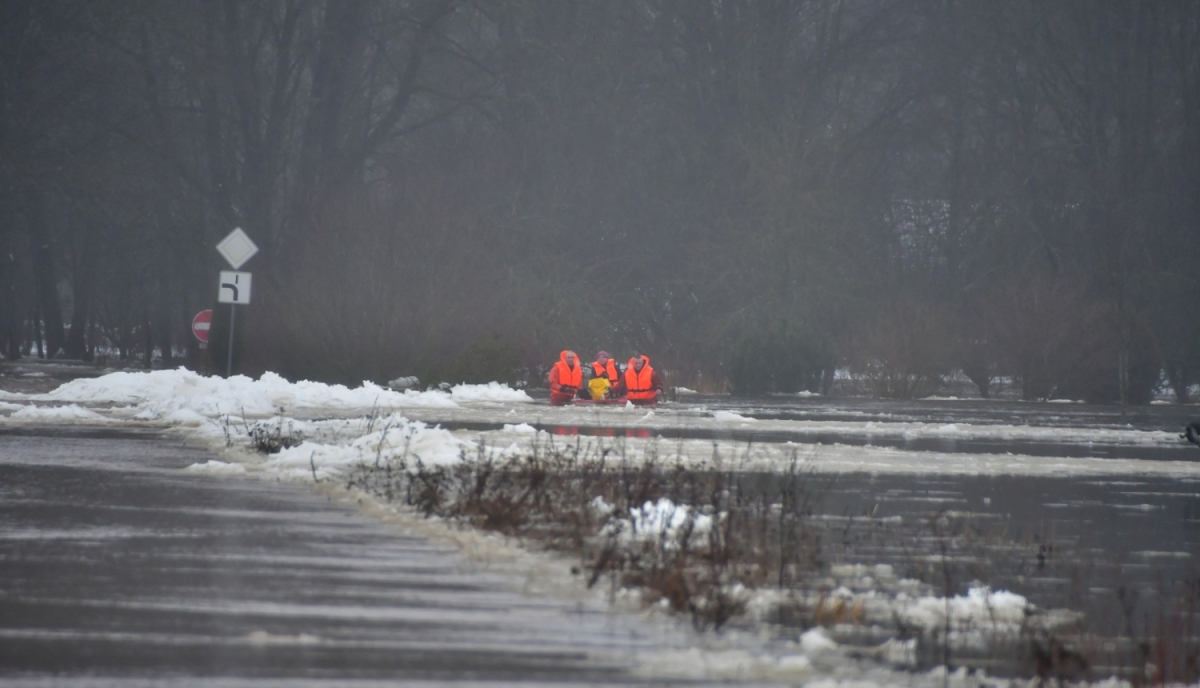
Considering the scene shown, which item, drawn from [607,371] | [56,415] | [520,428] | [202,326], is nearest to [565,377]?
[607,371]

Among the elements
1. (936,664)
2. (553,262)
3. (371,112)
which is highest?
(371,112)

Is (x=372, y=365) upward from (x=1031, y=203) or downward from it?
downward

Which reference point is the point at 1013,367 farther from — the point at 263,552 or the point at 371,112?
the point at 263,552

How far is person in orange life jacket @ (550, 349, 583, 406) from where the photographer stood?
1373 inches

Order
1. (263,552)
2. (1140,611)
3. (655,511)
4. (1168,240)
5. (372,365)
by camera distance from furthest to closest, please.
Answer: (1168,240) < (372,365) < (655,511) < (263,552) < (1140,611)

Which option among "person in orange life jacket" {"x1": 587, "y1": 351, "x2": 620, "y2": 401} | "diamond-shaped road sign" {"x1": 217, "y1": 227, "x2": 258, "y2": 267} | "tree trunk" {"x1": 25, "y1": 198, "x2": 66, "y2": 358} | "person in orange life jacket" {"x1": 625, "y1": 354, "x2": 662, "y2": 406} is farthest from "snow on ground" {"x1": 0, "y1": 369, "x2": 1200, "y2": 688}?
"tree trunk" {"x1": 25, "y1": 198, "x2": 66, "y2": 358}

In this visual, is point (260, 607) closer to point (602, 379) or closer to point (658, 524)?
point (658, 524)

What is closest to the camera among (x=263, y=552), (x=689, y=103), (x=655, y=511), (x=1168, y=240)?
(x=263, y=552)

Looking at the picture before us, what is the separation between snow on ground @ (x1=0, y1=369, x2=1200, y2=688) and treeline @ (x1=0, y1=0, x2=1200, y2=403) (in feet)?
28.3

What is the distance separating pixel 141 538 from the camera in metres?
10.8

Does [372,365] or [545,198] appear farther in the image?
[545,198]

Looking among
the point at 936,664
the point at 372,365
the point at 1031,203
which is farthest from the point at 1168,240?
the point at 936,664

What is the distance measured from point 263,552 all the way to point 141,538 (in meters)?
1.01

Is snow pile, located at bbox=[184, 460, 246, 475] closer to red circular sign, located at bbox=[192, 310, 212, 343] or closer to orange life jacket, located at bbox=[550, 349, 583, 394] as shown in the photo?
red circular sign, located at bbox=[192, 310, 212, 343]
